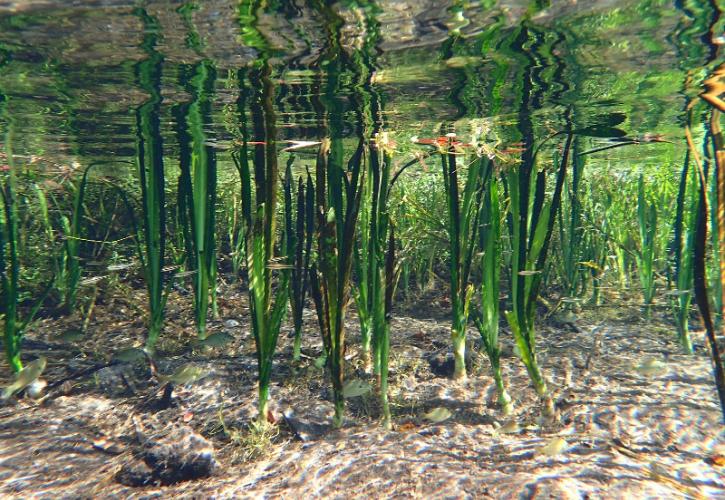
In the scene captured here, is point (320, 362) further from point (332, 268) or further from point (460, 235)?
point (460, 235)

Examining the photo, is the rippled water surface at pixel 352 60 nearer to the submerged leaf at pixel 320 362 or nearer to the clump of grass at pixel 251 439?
the submerged leaf at pixel 320 362

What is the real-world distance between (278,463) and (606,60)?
8.22 m

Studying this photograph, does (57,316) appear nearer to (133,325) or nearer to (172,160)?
(133,325)

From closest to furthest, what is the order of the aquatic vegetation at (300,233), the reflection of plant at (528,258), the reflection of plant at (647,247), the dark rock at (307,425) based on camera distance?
the reflection of plant at (528,258), the dark rock at (307,425), the aquatic vegetation at (300,233), the reflection of plant at (647,247)

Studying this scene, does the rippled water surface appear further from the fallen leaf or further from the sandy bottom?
the fallen leaf


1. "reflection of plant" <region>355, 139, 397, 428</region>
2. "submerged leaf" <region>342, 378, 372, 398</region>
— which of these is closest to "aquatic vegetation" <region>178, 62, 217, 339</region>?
"reflection of plant" <region>355, 139, 397, 428</region>

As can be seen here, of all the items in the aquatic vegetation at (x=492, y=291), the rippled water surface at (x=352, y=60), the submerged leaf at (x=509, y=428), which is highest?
the rippled water surface at (x=352, y=60)

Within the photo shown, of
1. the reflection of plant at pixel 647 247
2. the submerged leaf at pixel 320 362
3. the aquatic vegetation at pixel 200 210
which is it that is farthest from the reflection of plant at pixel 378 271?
the reflection of plant at pixel 647 247

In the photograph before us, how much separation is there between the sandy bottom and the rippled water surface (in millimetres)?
3291

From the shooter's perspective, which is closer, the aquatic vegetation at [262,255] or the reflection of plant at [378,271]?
the aquatic vegetation at [262,255]

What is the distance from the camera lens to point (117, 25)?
557cm

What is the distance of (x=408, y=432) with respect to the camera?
16.7 feet

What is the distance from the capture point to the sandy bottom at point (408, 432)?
403 centimetres

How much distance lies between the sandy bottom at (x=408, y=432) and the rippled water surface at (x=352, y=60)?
10.8 feet
